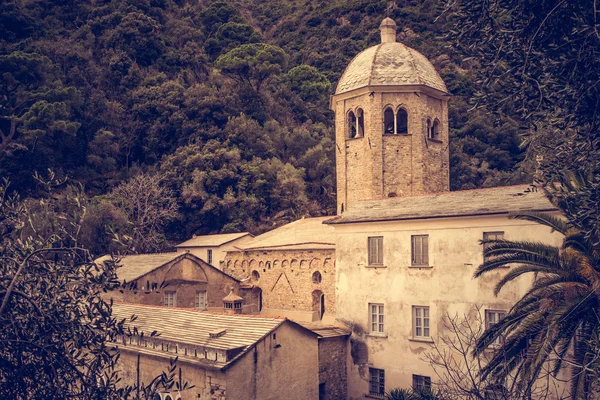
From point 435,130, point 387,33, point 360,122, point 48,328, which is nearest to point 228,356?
point 48,328

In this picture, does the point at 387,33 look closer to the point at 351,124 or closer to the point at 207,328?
the point at 351,124

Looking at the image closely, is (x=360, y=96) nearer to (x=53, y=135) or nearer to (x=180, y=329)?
(x=180, y=329)

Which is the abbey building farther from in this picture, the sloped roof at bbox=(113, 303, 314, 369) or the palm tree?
the palm tree

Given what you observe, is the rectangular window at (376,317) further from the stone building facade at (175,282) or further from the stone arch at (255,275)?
the stone arch at (255,275)

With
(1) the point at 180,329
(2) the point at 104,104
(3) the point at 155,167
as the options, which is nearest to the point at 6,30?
(2) the point at 104,104

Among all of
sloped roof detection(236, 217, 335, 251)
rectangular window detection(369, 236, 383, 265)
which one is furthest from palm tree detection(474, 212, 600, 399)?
sloped roof detection(236, 217, 335, 251)

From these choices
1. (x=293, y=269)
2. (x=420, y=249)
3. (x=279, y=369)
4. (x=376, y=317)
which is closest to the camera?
(x=279, y=369)

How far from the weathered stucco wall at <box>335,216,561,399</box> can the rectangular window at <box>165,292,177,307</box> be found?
790 cm

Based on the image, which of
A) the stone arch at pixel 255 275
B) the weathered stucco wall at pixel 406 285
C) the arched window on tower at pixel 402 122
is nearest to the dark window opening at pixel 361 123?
the arched window on tower at pixel 402 122

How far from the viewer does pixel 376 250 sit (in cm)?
2334

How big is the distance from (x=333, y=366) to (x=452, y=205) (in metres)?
7.25

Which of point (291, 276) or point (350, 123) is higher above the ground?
point (350, 123)

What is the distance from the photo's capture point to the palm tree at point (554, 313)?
12296mm

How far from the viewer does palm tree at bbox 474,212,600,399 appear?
40.3 feet
